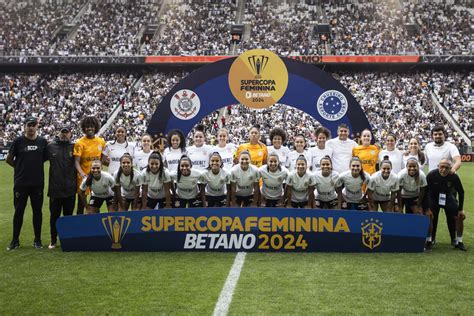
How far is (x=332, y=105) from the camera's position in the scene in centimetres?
1140

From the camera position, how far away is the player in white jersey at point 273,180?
27.2 ft

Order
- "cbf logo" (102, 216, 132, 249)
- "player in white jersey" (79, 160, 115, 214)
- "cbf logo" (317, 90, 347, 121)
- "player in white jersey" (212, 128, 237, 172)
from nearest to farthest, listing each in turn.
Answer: "cbf logo" (102, 216, 132, 249) < "player in white jersey" (79, 160, 115, 214) < "player in white jersey" (212, 128, 237, 172) < "cbf logo" (317, 90, 347, 121)

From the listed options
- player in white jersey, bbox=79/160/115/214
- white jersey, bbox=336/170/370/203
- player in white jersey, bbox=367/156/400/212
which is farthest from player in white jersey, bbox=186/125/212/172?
player in white jersey, bbox=367/156/400/212

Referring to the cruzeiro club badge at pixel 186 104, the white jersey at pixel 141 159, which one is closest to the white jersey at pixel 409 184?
the white jersey at pixel 141 159

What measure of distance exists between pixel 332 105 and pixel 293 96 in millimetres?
812

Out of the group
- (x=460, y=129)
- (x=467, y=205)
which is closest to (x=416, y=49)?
(x=460, y=129)

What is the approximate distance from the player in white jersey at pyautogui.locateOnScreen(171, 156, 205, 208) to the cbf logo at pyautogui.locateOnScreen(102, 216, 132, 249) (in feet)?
3.31

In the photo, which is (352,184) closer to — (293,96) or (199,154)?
(199,154)

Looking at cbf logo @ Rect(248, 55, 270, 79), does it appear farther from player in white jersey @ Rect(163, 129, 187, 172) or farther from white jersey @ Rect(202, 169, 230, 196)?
white jersey @ Rect(202, 169, 230, 196)

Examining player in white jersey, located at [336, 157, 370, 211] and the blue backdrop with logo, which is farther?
the blue backdrop with logo

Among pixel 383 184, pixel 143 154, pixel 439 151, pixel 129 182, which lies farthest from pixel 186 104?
pixel 439 151

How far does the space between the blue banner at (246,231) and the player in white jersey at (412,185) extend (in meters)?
0.63

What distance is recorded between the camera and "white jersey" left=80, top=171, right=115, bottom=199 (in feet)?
27.1

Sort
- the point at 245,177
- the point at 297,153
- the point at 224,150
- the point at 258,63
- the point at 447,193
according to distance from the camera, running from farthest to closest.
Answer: the point at 258,63, the point at 224,150, the point at 297,153, the point at 245,177, the point at 447,193
